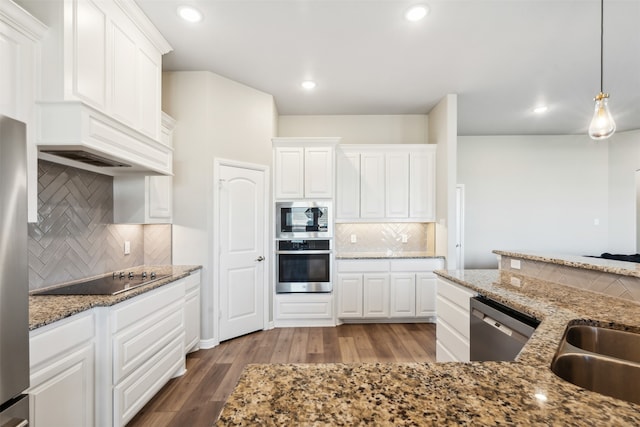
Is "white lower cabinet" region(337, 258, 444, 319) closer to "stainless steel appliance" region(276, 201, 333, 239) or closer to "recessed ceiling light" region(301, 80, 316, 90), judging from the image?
"stainless steel appliance" region(276, 201, 333, 239)

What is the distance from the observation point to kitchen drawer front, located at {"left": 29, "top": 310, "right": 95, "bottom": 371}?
1218 mm

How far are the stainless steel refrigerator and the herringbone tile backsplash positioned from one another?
44.7 inches

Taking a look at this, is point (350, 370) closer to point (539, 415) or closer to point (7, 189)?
point (539, 415)

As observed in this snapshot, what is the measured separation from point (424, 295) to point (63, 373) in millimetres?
3505

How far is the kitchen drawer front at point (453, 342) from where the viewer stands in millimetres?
1910

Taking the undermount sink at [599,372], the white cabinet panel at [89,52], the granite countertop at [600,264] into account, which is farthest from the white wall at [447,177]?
the white cabinet panel at [89,52]

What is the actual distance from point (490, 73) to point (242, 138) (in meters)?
2.89

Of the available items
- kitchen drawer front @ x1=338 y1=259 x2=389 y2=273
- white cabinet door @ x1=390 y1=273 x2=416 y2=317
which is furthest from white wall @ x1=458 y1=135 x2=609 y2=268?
kitchen drawer front @ x1=338 y1=259 x2=389 y2=273

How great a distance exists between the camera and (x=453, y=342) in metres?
2.07

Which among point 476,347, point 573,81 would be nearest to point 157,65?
point 476,347

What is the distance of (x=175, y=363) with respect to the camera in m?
2.27

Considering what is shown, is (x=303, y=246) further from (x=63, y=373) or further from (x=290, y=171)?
(x=63, y=373)

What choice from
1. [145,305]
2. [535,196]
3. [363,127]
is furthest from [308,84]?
[535,196]

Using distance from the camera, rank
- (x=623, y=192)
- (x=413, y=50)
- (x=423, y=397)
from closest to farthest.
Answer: (x=423, y=397), (x=413, y=50), (x=623, y=192)
